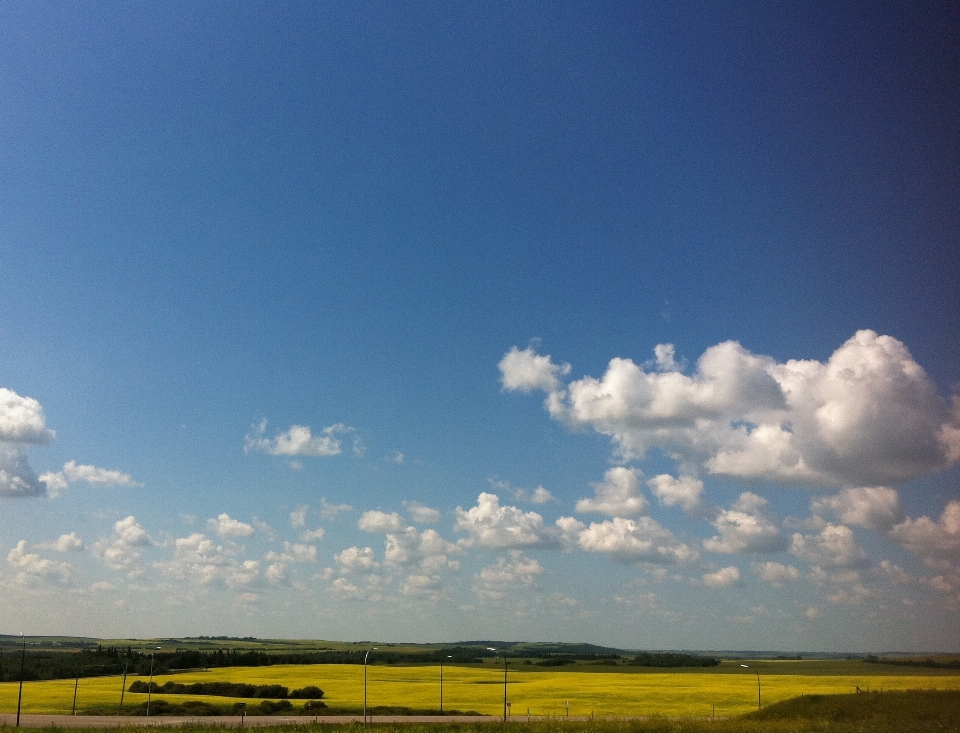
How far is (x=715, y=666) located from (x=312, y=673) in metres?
104

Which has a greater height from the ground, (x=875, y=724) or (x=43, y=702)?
(x=875, y=724)

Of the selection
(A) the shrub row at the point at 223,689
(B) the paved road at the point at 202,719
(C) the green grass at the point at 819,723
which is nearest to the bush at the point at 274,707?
(B) the paved road at the point at 202,719

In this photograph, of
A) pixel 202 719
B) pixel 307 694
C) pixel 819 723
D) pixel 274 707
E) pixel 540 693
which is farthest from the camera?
pixel 307 694

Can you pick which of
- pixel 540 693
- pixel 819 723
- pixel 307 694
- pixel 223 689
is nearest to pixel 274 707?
pixel 307 694

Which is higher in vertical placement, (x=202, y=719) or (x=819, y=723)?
(x=819, y=723)

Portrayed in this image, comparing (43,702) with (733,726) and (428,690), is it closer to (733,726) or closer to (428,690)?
(428,690)

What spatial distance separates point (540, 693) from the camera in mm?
→ 115375

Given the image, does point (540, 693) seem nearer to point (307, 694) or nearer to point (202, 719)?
point (307, 694)

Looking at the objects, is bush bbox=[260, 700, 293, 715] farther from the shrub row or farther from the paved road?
the shrub row

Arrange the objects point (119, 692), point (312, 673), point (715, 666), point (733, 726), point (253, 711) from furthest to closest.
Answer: point (715, 666) < point (312, 673) < point (119, 692) < point (253, 711) < point (733, 726)

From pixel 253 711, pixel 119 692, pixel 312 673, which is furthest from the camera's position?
pixel 312 673

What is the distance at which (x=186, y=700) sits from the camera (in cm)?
11262

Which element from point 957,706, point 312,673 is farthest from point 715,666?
point 957,706

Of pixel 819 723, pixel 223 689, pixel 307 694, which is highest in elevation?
pixel 819 723
